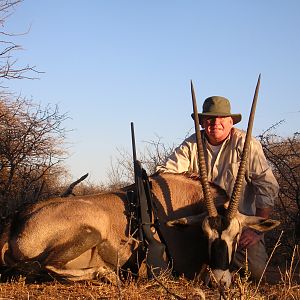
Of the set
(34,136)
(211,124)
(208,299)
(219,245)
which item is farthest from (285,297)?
(34,136)

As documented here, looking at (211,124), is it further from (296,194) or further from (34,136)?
(34,136)

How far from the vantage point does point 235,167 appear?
19.0ft

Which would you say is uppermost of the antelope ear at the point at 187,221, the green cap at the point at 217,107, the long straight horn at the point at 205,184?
the green cap at the point at 217,107

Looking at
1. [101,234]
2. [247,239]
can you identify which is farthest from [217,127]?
[101,234]

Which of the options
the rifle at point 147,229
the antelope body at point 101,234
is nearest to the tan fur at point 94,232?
the antelope body at point 101,234

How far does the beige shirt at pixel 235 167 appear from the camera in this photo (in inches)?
218

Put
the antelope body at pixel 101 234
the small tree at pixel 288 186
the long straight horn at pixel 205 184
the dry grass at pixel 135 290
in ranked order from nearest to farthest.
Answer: the dry grass at pixel 135 290
the antelope body at pixel 101 234
the long straight horn at pixel 205 184
the small tree at pixel 288 186

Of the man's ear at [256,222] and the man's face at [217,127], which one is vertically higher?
the man's face at [217,127]

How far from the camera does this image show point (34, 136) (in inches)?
347

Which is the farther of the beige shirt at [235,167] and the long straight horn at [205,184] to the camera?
the beige shirt at [235,167]

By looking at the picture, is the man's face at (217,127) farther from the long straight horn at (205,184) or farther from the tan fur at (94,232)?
the long straight horn at (205,184)

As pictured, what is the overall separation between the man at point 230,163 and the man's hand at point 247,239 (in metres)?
0.07

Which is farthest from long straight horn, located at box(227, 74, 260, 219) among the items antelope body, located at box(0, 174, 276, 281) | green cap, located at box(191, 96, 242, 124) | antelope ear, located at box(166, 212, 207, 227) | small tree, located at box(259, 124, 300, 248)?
small tree, located at box(259, 124, 300, 248)

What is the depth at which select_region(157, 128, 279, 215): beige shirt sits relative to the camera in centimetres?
555
